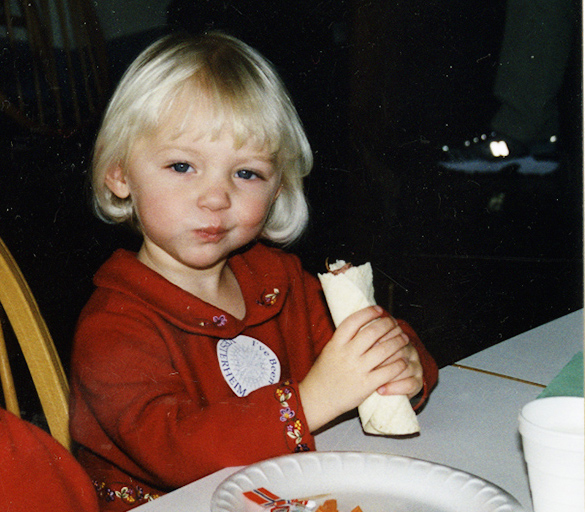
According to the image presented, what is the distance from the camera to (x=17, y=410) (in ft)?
2.63

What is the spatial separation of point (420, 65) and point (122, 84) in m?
0.75

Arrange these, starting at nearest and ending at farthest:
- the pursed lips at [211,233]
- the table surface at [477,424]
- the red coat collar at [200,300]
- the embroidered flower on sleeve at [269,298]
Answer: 1. the table surface at [477,424]
2. the red coat collar at [200,300]
3. the pursed lips at [211,233]
4. the embroidered flower on sleeve at [269,298]

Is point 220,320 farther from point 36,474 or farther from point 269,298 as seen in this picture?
point 36,474

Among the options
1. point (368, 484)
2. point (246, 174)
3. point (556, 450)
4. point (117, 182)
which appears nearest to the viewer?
point (556, 450)

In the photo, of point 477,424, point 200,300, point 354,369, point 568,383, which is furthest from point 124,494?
point 568,383

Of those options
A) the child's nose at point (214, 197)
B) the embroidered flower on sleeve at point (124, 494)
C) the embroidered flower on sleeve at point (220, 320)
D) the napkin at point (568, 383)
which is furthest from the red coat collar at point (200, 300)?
the napkin at point (568, 383)

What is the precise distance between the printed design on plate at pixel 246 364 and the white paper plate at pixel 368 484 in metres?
0.37

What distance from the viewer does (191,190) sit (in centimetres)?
92

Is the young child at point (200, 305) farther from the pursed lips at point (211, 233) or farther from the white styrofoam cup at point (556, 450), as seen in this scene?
the white styrofoam cup at point (556, 450)

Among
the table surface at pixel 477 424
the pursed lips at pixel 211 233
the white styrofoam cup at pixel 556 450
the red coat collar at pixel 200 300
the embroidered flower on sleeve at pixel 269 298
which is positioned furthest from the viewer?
the embroidered flower on sleeve at pixel 269 298

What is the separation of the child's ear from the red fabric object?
0.29 metres

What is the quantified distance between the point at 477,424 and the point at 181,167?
496mm

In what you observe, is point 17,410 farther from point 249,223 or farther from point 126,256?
point 249,223

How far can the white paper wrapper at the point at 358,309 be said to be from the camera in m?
0.75
